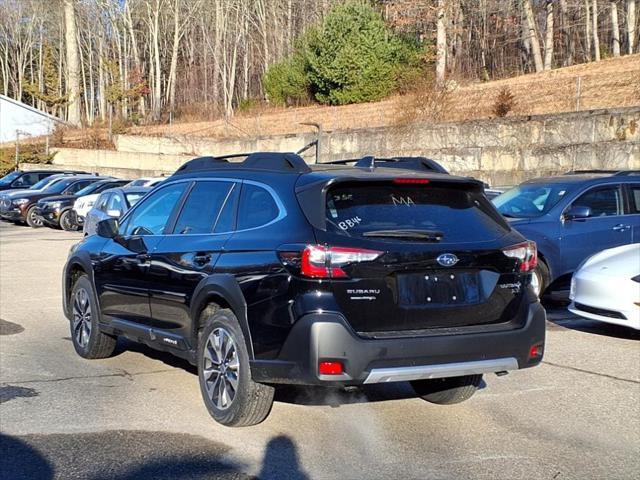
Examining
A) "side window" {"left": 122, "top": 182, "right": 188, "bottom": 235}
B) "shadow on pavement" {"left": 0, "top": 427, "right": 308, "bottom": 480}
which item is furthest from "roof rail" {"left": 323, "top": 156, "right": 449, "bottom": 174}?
"shadow on pavement" {"left": 0, "top": 427, "right": 308, "bottom": 480}

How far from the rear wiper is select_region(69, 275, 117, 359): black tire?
3.40 metres

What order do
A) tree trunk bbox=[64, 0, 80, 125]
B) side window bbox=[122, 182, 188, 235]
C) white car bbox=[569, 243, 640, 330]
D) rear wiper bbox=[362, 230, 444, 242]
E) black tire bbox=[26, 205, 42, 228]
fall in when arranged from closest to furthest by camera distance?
rear wiper bbox=[362, 230, 444, 242]
side window bbox=[122, 182, 188, 235]
white car bbox=[569, 243, 640, 330]
black tire bbox=[26, 205, 42, 228]
tree trunk bbox=[64, 0, 80, 125]

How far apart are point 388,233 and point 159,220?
Answer: 2.43 metres

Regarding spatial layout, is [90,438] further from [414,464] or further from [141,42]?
[141,42]

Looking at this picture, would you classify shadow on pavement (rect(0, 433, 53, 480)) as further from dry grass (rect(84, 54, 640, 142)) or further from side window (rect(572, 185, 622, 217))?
dry grass (rect(84, 54, 640, 142))

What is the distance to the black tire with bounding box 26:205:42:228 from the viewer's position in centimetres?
2641

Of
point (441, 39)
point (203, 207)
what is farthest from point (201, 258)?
point (441, 39)

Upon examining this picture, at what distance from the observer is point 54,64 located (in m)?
79.8

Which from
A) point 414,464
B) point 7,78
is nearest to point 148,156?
point 414,464

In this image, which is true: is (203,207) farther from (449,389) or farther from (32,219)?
(32,219)

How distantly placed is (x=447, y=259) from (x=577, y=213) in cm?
603

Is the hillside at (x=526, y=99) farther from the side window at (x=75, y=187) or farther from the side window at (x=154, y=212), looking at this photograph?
the side window at (x=154, y=212)

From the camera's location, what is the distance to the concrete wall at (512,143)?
22219 mm

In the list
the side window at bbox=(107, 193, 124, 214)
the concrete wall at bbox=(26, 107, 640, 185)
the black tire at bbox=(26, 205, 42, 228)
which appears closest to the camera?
the side window at bbox=(107, 193, 124, 214)
